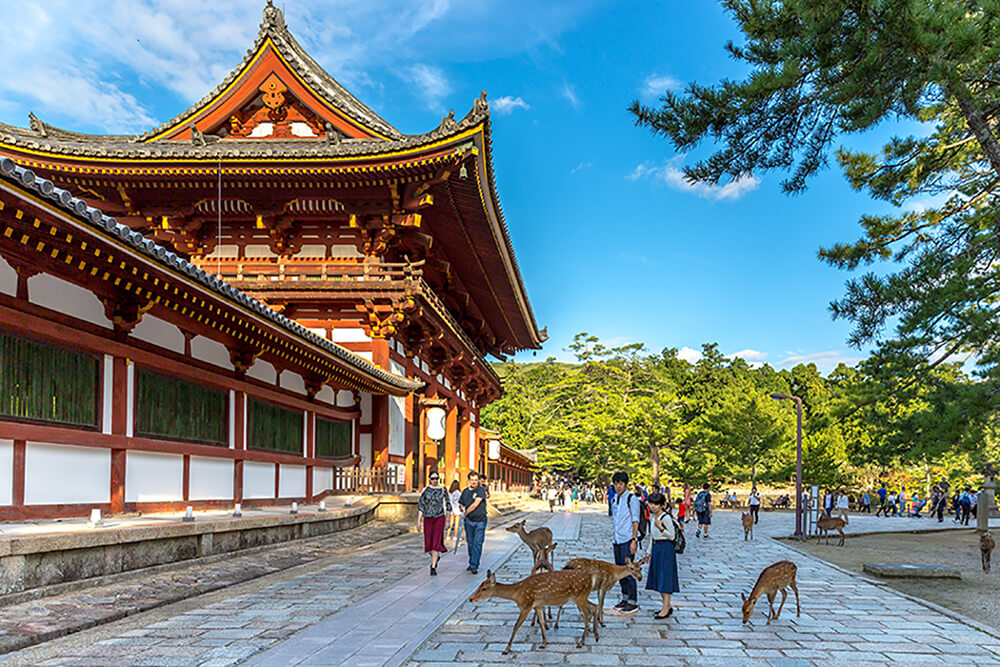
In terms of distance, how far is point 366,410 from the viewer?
21.3 m

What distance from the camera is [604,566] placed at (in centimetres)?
813

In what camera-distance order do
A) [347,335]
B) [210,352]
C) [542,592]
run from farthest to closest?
[347,335], [210,352], [542,592]

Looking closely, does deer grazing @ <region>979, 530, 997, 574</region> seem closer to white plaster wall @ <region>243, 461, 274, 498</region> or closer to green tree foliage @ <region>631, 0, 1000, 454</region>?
green tree foliage @ <region>631, 0, 1000, 454</region>

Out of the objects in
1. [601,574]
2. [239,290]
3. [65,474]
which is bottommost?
[601,574]

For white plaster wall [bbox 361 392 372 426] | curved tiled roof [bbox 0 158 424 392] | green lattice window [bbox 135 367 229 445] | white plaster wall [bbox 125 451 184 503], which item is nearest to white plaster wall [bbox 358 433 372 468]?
white plaster wall [bbox 361 392 372 426]

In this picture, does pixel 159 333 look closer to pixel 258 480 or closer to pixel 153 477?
pixel 153 477

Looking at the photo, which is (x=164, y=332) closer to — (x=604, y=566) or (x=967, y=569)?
(x=604, y=566)

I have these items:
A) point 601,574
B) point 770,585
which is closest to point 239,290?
point 601,574

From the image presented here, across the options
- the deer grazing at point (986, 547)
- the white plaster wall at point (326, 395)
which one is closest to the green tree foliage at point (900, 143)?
the deer grazing at point (986, 547)

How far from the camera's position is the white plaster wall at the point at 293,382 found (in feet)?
54.1

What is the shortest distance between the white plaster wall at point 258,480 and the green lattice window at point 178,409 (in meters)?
1.32

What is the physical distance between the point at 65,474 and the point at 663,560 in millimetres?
7723

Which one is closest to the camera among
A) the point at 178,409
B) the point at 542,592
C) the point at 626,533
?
the point at 542,592

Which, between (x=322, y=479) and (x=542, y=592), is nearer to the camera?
(x=542, y=592)
